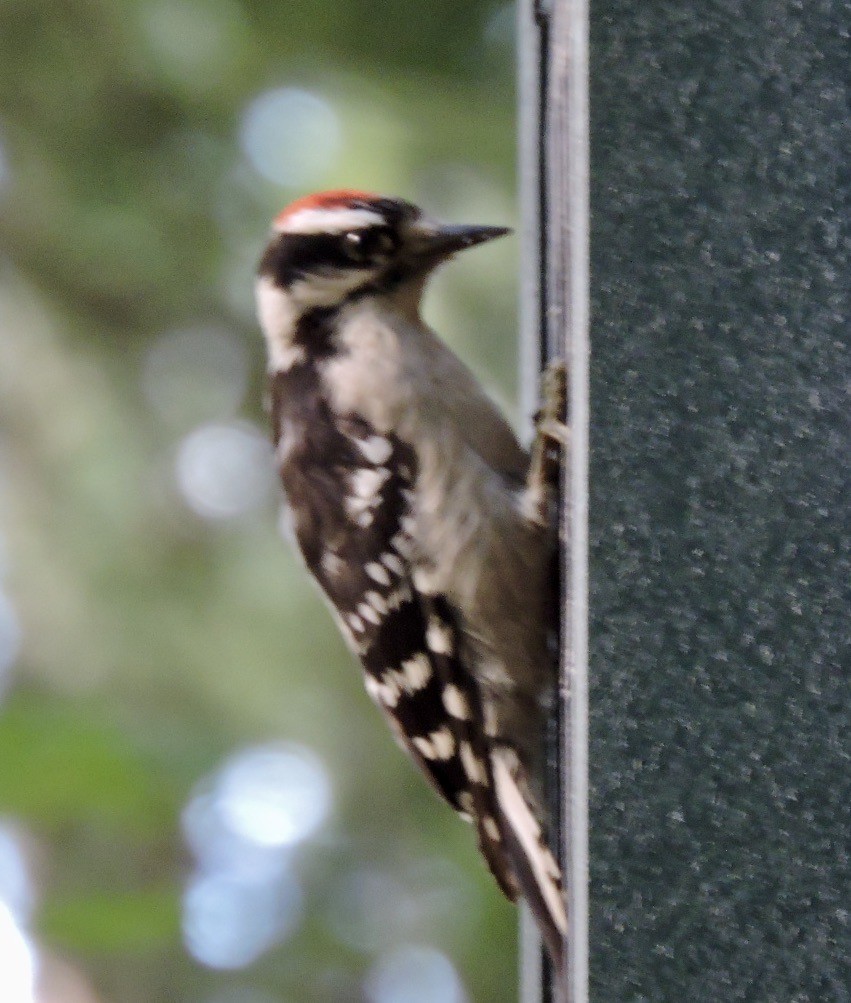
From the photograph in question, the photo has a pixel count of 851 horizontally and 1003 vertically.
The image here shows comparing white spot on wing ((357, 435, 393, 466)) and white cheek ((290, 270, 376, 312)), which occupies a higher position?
white cheek ((290, 270, 376, 312))

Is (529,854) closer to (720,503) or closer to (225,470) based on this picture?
(720,503)

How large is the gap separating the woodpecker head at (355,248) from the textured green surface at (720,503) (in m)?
1.03

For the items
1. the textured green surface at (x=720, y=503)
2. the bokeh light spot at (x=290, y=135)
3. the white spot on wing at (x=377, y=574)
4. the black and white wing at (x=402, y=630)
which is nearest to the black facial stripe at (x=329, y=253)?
the black and white wing at (x=402, y=630)

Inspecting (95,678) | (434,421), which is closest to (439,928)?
(95,678)

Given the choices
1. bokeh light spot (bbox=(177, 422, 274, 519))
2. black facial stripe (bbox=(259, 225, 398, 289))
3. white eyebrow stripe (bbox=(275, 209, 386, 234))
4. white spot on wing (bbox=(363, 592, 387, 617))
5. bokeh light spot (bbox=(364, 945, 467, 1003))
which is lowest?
bokeh light spot (bbox=(364, 945, 467, 1003))

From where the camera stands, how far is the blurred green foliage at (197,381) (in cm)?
314

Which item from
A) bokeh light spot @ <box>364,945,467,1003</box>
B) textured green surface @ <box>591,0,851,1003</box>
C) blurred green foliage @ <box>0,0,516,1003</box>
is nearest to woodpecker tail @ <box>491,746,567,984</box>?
textured green surface @ <box>591,0,851,1003</box>

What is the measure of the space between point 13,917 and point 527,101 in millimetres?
1556

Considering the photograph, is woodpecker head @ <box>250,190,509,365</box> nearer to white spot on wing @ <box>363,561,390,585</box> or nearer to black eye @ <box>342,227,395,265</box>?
black eye @ <box>342,227,395,265</box>

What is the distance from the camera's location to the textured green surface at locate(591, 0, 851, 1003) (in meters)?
1.36

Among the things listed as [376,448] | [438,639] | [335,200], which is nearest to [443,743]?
[438,639]

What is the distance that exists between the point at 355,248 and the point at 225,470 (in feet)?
5.46

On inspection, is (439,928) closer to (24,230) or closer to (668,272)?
(24,230)

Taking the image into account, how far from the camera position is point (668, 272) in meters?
1.43
